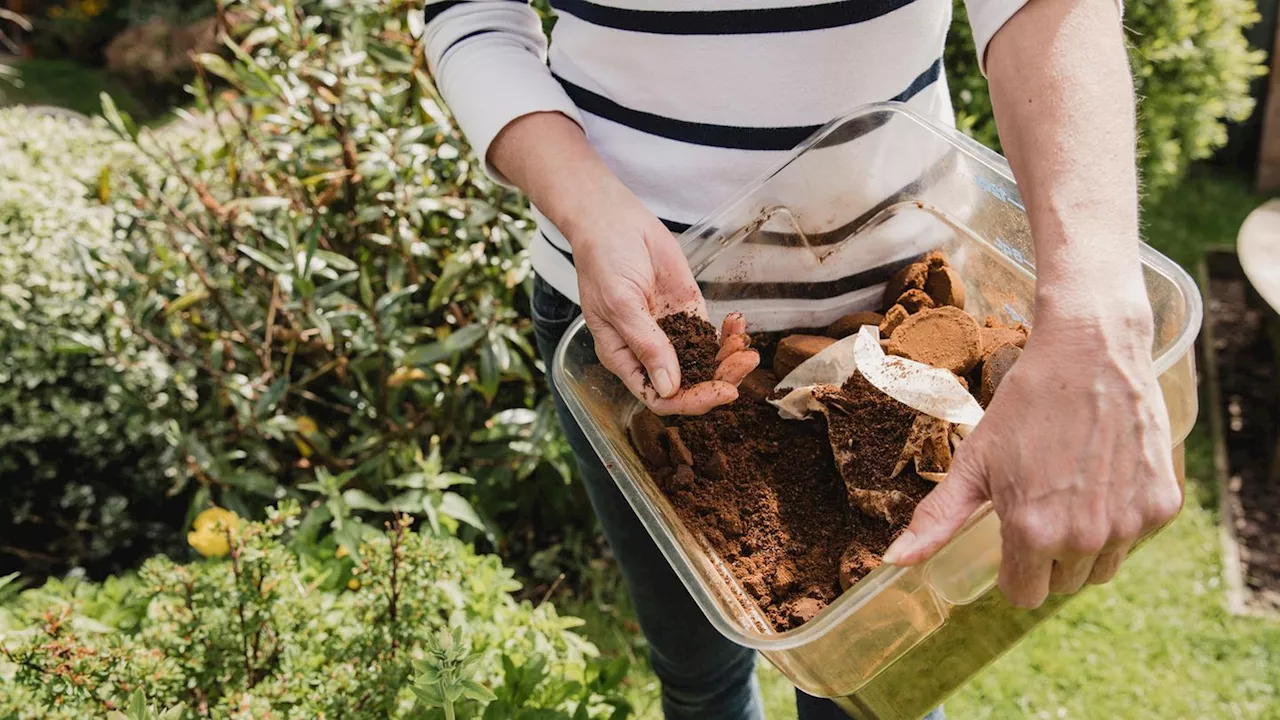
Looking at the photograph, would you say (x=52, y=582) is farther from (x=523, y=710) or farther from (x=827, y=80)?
(x=827, y=80)

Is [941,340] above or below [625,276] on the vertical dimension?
below

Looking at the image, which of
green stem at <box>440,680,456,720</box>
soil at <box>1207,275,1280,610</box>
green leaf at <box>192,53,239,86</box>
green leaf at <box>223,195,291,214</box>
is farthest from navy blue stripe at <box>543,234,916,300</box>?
soil at <box>1207,275,1280,610</box>

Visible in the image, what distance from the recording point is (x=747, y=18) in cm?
111

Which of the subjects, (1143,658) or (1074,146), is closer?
(1074,146)

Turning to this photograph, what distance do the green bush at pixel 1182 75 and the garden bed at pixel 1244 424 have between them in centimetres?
50

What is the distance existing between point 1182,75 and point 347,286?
9.10 ft

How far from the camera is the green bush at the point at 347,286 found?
87.4 inches

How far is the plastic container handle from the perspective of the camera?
0.82 metres

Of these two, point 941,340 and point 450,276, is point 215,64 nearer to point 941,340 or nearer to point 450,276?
point 450,276

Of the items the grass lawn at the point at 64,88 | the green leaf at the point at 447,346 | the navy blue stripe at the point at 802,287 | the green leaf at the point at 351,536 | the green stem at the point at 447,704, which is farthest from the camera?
the grass lawn at the point at 64,88

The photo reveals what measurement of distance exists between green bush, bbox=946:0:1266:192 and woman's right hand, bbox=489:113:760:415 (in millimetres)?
2000

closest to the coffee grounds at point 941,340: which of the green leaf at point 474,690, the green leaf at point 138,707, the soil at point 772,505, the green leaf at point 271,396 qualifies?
the soil at point 772,505

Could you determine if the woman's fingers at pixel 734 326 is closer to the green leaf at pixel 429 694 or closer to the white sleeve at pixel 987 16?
the white sleeve at pixel 987 16

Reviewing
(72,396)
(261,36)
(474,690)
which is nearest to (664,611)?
(474,690)
